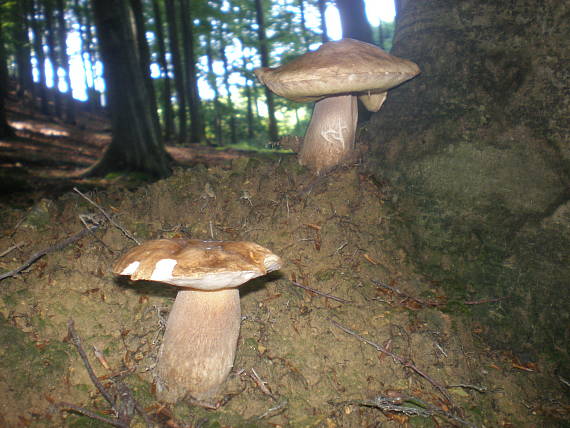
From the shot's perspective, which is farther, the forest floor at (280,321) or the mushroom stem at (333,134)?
the mushroom stem at (333,134)

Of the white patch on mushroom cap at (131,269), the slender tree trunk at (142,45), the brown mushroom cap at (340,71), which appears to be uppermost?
the slender tree trunk at (142,45)

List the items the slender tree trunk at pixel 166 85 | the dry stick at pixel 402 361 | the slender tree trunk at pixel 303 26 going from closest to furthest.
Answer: the dry stick at pixel 402 361, the slender tree trunk at pixel 166 85, the slender tree trunk at pixel 303 26

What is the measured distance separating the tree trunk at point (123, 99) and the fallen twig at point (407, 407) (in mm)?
6330

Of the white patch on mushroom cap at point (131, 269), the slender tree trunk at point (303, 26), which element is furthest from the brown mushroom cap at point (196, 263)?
the slender tree trunk at point (303, 26)

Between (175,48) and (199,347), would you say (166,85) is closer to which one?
(175,48)

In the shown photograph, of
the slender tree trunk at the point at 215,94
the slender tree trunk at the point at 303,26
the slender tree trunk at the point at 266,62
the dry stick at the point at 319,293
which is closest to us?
the dry stick at the point at 319,293

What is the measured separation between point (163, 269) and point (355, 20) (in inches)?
234

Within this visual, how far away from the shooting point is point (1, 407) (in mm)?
2109

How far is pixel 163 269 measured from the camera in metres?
→ 1.83

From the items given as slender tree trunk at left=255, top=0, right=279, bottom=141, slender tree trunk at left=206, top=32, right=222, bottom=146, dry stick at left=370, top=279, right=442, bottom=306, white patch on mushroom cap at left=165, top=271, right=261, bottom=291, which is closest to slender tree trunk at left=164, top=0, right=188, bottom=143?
slender tree trunk at left=255, top=0, right=279, bottom=141

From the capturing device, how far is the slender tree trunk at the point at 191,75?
54.9ft

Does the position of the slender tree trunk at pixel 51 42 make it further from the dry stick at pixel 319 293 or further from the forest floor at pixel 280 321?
the dry stick at pixel 319 293

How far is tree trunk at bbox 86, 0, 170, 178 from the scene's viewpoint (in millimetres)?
7359

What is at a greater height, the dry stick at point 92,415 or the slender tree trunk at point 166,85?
the slender tree trunk at point 166,85
